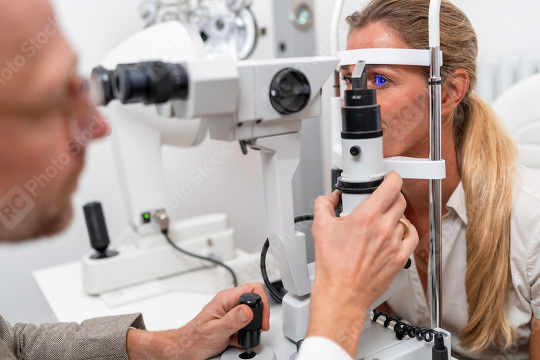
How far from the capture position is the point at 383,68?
918 millimetres

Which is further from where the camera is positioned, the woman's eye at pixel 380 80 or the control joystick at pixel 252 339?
the woman's eye at pixel 380 80

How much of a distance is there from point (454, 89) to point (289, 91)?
0.53 meters

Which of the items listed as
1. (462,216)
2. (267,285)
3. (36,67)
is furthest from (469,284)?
(36,67)

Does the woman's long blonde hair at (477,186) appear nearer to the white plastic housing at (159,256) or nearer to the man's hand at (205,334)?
the man's hand at (205,334)

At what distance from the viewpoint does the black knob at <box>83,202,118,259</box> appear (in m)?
1.30

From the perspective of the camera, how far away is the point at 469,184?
1024mm

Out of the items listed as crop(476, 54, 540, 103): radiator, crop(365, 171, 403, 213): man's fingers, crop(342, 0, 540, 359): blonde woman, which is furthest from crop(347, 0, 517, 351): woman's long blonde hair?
crop(476, 54, 540, 103): radiator

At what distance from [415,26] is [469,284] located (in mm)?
563

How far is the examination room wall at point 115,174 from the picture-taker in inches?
64.1

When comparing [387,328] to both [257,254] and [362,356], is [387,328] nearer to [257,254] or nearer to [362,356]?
[362,356]

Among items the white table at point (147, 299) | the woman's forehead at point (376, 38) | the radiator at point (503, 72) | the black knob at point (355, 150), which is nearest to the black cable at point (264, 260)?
the white table at point (147, 299)

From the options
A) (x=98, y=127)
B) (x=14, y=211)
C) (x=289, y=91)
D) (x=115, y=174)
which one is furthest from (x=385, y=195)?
(x=115, y=174)

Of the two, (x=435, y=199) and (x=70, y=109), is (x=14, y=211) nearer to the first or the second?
(x=70, y=109)

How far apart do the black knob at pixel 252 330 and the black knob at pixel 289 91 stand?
12.4 inches
